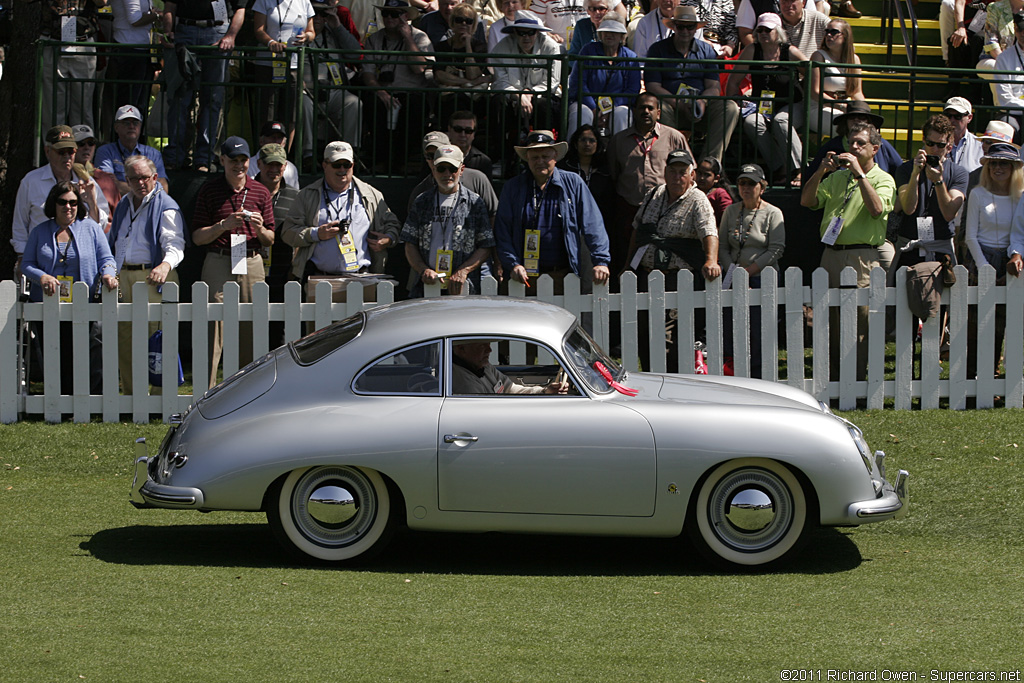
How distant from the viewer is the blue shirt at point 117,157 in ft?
39.6

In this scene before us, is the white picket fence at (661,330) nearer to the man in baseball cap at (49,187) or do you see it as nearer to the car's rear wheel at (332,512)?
the man in baseball cap at (49,187)

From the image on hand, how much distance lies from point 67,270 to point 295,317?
198cm

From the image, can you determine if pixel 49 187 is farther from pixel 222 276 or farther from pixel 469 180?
pixel 469 180

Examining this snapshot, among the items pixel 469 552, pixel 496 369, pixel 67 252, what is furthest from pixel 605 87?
pixel 469 552

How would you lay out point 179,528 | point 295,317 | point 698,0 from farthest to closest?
1. point 698,0
2. point 295,317
3. point 179,528

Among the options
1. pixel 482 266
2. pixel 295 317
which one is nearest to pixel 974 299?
pixel 482 266

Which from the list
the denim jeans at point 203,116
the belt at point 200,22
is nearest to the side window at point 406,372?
the denim jeans at point 203,116

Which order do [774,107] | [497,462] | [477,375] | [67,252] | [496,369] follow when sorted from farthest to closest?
[774,107], [67,252], [496,369], [477,375], [497,462]

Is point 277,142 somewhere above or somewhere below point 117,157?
above

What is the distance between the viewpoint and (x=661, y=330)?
10297 millimetres

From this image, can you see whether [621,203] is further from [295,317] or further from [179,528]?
[179,528]

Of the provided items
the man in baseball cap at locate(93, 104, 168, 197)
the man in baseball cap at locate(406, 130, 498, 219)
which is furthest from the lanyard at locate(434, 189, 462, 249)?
the man in baseball cap at locate(93, 104, 168, 197)

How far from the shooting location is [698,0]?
50.8ft

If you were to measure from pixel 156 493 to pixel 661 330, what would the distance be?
4962 mm
